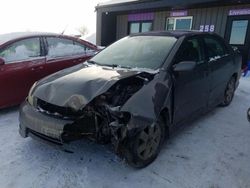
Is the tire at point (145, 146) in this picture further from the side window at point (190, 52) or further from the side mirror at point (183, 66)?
the side window at point (190, 52)

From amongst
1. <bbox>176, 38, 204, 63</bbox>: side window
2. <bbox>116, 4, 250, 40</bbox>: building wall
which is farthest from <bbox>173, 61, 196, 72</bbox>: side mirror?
<bbox>116, 4, 250, 40</bbox>: building wall

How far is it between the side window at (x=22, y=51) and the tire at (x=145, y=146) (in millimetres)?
2728

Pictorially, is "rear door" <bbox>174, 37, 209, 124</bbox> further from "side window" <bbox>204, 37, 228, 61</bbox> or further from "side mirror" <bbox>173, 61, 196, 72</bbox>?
"side window" <bbox>204, 37, 228, 61</bbox>

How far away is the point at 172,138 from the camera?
346cm

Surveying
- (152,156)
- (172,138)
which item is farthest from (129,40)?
(152,156)

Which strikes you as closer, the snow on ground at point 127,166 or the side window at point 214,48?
the snow on ground at point 127,166

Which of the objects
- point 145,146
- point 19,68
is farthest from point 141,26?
point 145,146

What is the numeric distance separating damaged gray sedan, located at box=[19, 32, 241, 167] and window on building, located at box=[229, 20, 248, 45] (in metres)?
5.87

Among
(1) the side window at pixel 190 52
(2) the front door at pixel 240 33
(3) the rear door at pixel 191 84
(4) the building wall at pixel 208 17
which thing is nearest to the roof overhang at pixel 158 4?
(4) the building wall at pixel 208 17

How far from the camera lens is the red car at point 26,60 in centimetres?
404

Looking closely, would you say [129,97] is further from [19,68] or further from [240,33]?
[240,33]

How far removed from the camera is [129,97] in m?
2.47

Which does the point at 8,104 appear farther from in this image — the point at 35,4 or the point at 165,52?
the point at 35,4

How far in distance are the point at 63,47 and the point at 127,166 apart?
3.03 meters
